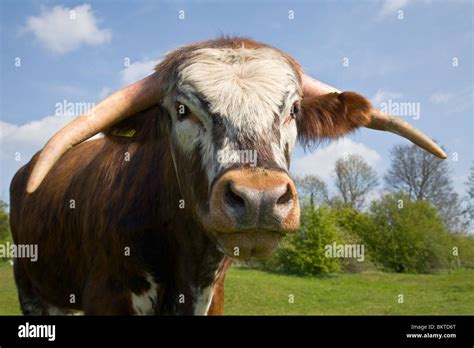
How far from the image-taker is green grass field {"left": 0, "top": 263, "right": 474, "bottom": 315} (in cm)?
2147

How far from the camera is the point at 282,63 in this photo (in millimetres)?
4230

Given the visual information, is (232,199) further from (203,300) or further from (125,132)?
(125,132)

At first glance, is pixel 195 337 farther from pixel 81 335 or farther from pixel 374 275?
pixel 374 275

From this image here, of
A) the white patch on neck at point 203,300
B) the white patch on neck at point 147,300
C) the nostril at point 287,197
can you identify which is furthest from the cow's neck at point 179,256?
the nostril at point 287,197

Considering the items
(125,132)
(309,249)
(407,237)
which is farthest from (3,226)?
(407,237)

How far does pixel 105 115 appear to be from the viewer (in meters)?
4.41

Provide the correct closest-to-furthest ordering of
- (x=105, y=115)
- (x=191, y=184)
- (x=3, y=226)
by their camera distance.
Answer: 1. (x=191, y=184)
2. (x=105, y=115)
3. (x=3, y=226)

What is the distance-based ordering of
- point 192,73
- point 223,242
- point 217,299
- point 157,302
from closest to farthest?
1. point 223,242
2. point 192,73
3. point 157,302
4. point 217,299

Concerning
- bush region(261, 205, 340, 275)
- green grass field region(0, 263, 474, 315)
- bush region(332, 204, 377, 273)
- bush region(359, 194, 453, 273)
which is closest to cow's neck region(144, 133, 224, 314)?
green grass field region(0, 263, 474, 315)

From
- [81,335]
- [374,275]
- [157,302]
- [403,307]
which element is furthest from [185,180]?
[374,275]

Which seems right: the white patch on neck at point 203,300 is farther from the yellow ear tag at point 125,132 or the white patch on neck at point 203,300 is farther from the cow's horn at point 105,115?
the cow's horn at point 105,115

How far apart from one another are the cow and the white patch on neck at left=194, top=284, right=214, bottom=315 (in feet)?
0.04

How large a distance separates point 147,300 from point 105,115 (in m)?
1.84

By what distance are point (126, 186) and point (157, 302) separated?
125cm
